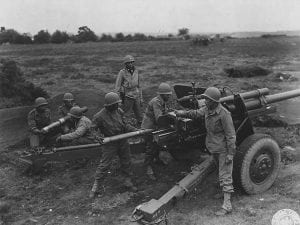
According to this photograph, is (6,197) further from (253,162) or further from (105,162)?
(253,162)

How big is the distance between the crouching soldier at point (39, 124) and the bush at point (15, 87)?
6.94 meters

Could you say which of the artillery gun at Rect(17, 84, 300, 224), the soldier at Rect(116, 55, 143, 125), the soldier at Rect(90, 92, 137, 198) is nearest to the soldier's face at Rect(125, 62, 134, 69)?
the soldier at Rect(116, 55, 143, 125)

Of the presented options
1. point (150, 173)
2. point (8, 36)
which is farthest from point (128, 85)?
point (8, 36)

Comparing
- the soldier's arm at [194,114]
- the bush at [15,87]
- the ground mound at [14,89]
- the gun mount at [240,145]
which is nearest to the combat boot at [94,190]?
the gun mount at [240,145]

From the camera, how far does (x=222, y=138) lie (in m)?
5.84

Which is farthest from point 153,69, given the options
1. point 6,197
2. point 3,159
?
point 6,197

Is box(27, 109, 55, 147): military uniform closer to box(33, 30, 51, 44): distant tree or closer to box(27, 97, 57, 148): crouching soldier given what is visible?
box(27, 97, 57, 148): crouching soldier

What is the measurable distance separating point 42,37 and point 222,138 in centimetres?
6248

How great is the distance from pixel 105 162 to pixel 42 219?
4.05ft

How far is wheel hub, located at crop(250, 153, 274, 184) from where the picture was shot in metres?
6.14

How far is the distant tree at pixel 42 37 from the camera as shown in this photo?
211 ft

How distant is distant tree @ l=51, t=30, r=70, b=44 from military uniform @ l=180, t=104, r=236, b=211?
62026 millimetres

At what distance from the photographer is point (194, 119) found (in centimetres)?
605

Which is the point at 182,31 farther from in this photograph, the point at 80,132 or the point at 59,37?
the point at 80,132
